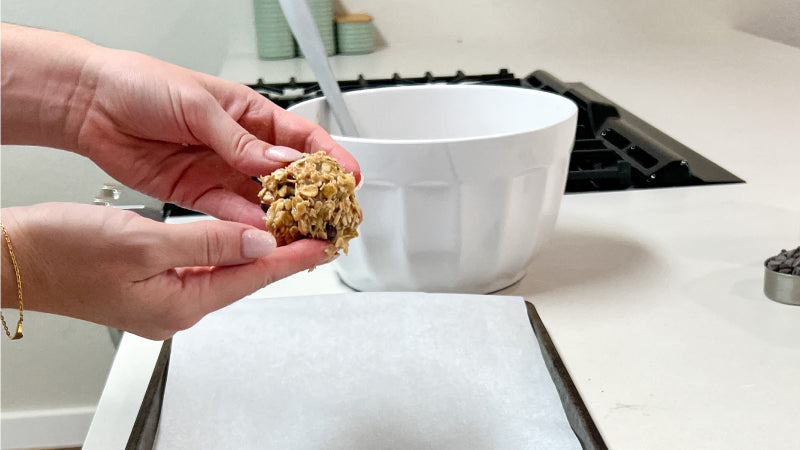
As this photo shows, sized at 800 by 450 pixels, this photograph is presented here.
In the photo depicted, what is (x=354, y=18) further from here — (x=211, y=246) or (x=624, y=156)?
(x=211, y=246)

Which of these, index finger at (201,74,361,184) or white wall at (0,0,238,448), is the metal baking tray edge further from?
white wall at (0,0,238,448)

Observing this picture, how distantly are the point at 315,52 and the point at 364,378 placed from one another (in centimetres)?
30

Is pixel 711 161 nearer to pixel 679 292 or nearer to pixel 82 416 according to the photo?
pixel 679 292

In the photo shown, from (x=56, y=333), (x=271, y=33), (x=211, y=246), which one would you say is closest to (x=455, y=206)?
(x=211, y=246)

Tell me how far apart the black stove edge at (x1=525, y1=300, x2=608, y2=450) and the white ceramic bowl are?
7cm

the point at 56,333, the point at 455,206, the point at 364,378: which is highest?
the point at 455,206

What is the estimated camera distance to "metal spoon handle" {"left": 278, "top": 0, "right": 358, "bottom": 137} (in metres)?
0.71

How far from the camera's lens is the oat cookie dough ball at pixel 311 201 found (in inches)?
21.9

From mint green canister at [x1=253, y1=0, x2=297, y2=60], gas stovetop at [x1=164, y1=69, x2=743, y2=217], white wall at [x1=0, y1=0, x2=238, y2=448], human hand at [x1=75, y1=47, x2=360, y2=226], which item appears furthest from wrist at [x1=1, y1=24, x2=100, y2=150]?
mint green canister at [x1=253, y1=0, x2=297, y2=60]

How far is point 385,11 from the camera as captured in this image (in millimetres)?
1883

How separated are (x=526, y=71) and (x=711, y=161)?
2.05ft

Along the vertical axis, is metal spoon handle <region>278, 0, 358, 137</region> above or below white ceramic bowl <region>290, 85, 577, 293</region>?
above

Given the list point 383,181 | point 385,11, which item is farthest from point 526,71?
point 383,181

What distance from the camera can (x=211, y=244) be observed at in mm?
486
